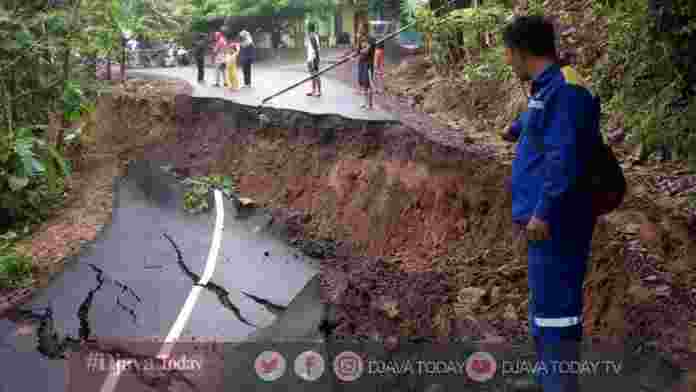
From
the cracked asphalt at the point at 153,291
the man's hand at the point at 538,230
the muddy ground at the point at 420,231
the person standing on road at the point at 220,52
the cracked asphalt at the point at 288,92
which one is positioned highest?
the person standing on road at the point at 220,52

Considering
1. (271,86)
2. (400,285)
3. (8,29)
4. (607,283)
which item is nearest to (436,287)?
(400,285)

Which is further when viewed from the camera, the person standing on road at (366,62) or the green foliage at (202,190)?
the person standing on road at (366,62)

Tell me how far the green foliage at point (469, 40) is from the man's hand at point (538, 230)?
6758mm

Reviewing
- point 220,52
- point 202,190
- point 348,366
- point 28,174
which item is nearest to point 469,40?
point 202,190

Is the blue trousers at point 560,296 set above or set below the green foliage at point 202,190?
above

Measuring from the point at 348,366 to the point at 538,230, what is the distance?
6.08ft

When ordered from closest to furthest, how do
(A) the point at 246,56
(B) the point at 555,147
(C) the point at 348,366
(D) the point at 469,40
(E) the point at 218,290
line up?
(B) the point at 555,147 → (C) the point at 348,366 → (E) the point at 218,290 → (D) the point at 469,40 → (A) the point at 246,56

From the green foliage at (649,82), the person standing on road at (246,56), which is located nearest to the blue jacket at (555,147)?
the green foliage at (649,82)

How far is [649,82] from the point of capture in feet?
16.6

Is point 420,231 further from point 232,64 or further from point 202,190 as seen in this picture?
point 232,64

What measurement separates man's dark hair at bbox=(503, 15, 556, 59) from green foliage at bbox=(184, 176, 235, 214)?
942 cm

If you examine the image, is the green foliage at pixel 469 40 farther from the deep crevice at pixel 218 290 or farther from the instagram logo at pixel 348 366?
the instagram logo at pixel 348 366

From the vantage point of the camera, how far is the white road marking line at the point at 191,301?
5.56 meters

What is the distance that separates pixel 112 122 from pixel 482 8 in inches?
405
